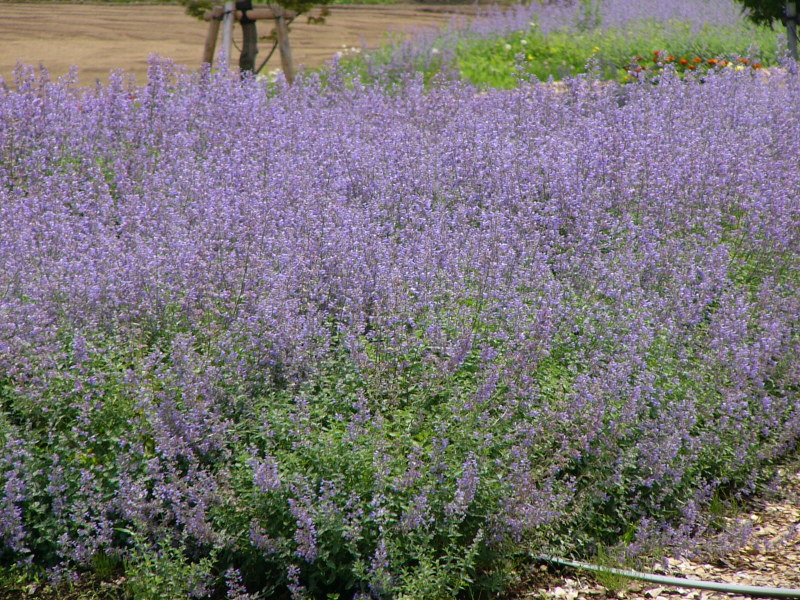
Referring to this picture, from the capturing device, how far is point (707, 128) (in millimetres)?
6355

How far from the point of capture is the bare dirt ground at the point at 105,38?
9.50 metres

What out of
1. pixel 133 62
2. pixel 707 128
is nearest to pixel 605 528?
pixel 707 128

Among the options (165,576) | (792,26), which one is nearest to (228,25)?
(792,26)

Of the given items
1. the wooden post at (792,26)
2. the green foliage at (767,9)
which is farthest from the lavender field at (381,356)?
the green foliage at (767,9)

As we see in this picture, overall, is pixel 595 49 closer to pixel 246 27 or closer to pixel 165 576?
pixel 246 27

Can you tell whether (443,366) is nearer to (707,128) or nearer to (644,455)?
(644,455)

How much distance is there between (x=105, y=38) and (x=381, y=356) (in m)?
7.71

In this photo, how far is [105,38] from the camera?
994 centimetres

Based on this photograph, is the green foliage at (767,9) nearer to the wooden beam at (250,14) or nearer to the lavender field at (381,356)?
the wooden beam at (250,14)

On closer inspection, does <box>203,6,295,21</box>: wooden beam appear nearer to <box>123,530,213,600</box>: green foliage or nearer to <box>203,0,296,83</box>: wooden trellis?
<box>203,0,296,83</box>: wooden trellis

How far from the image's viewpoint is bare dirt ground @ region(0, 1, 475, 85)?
9.50 m

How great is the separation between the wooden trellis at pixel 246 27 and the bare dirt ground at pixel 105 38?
74 cm

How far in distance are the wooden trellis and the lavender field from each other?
398 centimetres

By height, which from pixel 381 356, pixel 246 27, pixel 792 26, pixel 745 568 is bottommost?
pixel 745 568
